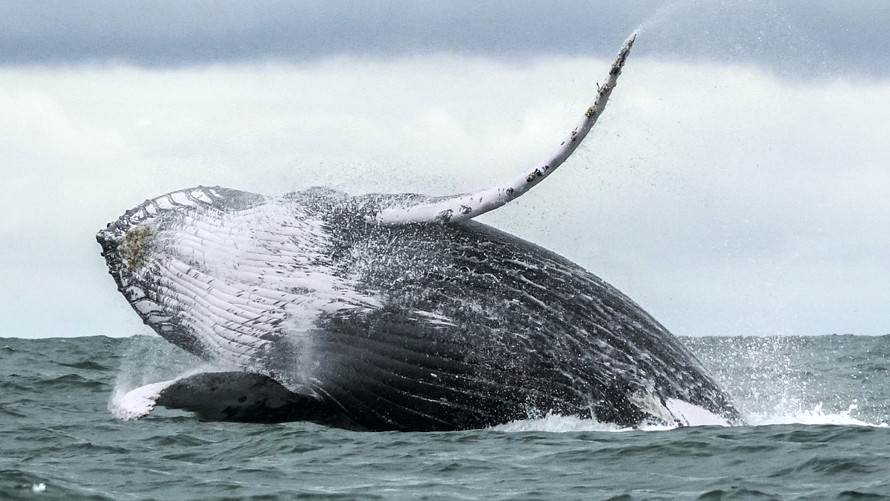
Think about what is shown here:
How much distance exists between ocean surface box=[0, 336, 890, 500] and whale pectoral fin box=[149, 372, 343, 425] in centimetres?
25

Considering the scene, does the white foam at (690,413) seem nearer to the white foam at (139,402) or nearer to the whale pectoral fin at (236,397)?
the whale pectoral fin at (236,397)

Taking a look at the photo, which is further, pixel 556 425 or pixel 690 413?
pixel 690 413

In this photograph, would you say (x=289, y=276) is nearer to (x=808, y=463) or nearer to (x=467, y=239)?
(x=467, y=239)

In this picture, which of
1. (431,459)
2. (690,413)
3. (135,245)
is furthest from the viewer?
(135,245)

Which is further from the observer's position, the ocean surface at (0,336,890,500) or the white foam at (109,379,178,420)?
the white foam at (109,379,178,420)

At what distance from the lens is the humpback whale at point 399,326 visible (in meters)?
10.6

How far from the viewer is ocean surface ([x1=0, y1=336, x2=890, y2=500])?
8914 millimetres

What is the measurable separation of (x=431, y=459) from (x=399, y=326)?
4.33 ft

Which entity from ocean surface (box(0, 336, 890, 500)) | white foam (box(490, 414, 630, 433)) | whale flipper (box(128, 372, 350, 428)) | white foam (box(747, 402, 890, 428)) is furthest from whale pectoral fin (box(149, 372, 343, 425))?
white foam (box(747, 402, 890, 428))

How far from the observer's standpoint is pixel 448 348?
34.7 feet

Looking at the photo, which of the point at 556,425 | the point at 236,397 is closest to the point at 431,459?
the point at 556,425

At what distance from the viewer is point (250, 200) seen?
11.8m

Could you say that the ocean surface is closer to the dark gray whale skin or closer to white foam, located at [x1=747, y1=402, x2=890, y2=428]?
white foam, located at [x1=747, y1=402, x2=890, y2=428]

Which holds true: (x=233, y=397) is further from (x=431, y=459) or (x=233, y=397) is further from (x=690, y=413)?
(x=690, y=413)
